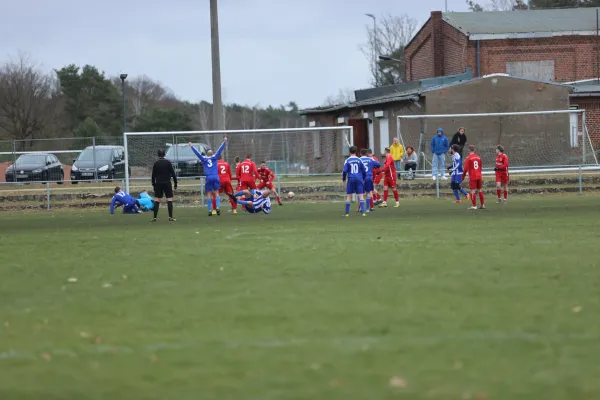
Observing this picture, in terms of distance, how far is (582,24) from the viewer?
5369cm

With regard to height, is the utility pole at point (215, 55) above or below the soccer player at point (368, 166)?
above

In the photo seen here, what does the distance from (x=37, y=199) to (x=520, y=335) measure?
29.2m

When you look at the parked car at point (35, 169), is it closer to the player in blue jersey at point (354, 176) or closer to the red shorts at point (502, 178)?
the player in blue jersey at point (354, 176)

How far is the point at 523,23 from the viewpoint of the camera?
53.7 metres

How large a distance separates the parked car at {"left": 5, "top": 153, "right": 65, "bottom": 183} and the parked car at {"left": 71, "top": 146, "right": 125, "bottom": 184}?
0.68 metres

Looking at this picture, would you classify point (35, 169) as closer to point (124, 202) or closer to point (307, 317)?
point (124, 202)

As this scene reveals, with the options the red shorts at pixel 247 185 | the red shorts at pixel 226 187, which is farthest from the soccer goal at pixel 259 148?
the red shorts at pixel 226 187

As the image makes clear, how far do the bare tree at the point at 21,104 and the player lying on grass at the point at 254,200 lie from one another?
38.5 metres

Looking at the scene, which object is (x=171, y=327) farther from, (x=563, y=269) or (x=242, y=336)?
(x=563, y=269)

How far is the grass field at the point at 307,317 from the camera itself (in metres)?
6.73

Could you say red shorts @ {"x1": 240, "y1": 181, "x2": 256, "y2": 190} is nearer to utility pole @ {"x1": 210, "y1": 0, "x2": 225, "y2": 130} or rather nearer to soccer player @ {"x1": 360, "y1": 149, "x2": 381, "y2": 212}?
soccer player @ {"x1": 360, "y1": 149, "x2": 381, "y2": 212}

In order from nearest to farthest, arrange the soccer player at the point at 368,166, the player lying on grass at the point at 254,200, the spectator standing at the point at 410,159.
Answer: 1. the soccer player at the point at 368,166
2. the player lying on grass at the point at 254,200
3. the spectator standing at the point at 410,159

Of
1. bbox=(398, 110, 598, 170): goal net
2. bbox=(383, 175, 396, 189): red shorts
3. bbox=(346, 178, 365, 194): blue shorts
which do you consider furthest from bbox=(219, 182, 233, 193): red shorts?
bbox=(398, 110, 598, 170): goal net

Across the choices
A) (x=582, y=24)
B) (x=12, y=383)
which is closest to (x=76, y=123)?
(x=582, y=24)
